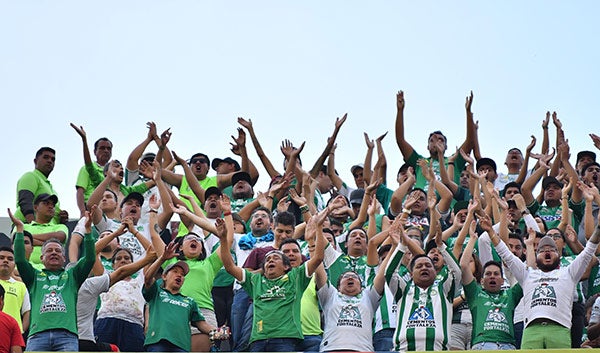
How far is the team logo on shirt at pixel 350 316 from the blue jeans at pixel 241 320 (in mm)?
893

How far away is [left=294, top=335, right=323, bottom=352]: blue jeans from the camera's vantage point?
1270 centimetres

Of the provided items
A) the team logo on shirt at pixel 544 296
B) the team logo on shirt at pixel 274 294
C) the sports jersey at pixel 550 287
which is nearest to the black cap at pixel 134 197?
the team logo on shirt at pixel 274 294

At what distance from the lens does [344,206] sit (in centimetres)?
1544

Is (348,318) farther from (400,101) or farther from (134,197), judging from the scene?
(400,101)

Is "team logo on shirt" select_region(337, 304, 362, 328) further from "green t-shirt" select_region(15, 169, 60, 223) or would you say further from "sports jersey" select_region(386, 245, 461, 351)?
"green t-shirt" select_region(15, 169, 60, 223)

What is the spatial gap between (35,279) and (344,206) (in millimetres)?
4126

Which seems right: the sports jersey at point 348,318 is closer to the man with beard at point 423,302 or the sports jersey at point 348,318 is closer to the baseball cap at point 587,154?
the man with beard at point 423,302

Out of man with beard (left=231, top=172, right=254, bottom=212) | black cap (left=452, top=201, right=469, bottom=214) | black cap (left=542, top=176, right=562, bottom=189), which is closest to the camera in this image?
black cap (left=452, top=201, right=469, bottom=214)

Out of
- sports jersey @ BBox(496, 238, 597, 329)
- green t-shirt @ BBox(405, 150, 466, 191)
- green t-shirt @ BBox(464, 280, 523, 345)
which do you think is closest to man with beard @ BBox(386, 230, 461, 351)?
green t-shirt @ BBox(464, 280, 523, 345)

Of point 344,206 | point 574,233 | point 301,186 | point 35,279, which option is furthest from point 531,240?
point 35,279

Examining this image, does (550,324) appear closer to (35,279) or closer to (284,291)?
(284,291)

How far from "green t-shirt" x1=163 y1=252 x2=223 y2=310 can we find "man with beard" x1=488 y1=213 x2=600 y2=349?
9.52 feet

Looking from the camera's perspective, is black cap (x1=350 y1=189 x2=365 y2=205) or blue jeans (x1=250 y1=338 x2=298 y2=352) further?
black cap (x1=350 y1=189 x2=365 y2=205)

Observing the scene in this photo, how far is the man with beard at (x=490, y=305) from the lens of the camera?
12.9m
